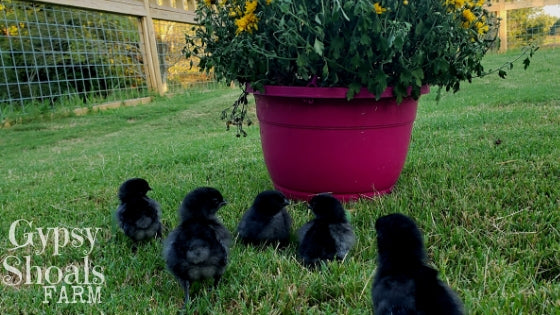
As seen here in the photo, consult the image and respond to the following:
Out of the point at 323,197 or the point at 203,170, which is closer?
the point at 323,197

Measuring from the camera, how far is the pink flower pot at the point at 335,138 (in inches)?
95.6

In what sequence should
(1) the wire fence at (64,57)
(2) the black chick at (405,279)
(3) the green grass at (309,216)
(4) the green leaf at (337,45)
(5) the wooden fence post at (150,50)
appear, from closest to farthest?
1. (2) the black chick at (405,279)
2. (3) the green grass at (309,216)
3. (4) the green leaf at (337,45)
4. (1) the wire fence at (64,57)
5. (5) the wooden fence post at (150,50)

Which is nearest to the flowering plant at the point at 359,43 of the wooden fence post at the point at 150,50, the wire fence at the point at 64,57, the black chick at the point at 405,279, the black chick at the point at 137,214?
the black chick at the point at 137,214

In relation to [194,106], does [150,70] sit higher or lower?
higher

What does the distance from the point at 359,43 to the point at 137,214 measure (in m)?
1.34

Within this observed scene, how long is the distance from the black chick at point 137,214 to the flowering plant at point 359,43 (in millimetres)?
812

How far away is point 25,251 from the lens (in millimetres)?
2258

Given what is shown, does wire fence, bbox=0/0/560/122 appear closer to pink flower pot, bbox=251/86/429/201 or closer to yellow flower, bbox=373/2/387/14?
pink flower pot, bbox=251/86/429/201

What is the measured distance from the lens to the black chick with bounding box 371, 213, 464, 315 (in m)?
1.22

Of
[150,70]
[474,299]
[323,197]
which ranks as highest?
[150,70]

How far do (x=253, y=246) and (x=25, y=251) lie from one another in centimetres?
112

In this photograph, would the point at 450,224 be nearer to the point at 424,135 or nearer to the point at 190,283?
the point at 190,283

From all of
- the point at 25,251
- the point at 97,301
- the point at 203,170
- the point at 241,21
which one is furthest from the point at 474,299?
the point at 203,170

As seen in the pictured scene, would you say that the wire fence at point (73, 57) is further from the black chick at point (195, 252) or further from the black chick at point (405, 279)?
the black chick at point (405, 279)
